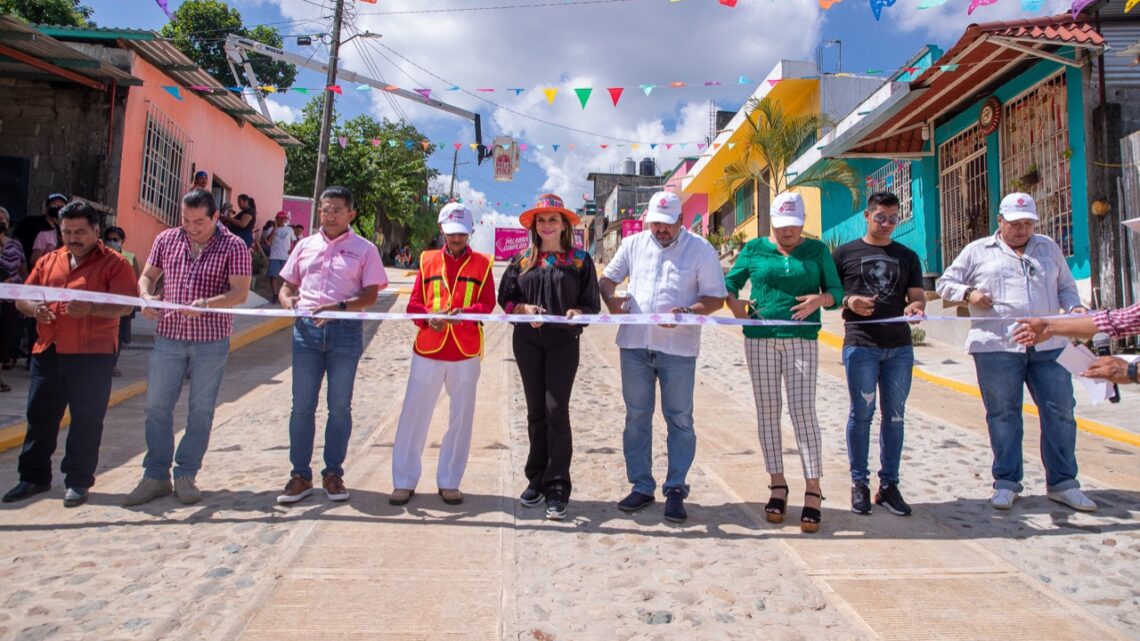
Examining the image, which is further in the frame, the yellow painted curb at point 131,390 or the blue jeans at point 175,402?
the yellow painted curb at point 131,390

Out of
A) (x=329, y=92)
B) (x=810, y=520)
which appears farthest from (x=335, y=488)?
(x=329, y=92)

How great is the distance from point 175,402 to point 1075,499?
5.21 metres

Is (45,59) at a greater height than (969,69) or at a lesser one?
lesser

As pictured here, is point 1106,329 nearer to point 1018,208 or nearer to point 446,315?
point 1018,208

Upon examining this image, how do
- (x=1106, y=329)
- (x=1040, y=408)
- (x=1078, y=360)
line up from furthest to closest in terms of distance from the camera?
(x=1040, y=408) → (x=1078, y=360) → (x=1106, y=329)

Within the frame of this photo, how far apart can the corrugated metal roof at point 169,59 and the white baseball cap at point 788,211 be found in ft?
32.9

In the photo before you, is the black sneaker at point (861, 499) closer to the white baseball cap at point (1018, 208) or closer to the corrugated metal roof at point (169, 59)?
the white baseball cap at point (1018, 208)

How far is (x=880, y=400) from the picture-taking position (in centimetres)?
434

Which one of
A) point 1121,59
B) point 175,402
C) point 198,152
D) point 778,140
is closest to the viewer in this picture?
point 175,402

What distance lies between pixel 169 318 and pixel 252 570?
1.81 metres

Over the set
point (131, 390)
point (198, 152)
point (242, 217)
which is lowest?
point (131, 390)

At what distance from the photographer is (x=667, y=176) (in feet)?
127

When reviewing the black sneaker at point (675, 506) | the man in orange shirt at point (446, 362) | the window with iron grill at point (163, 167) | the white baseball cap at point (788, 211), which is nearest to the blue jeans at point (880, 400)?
the white baseball cap at point (788, 211)

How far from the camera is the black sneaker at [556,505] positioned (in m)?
4.05
